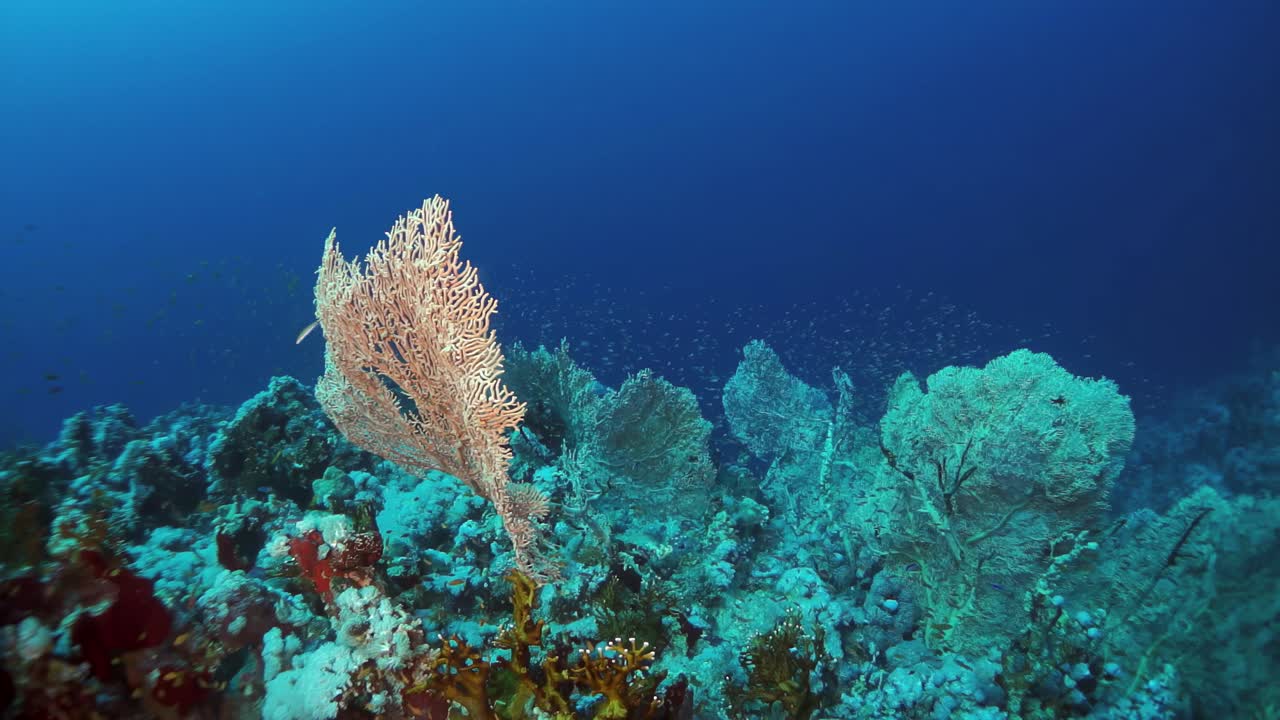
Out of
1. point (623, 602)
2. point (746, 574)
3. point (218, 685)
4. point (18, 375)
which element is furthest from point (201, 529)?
point (18, 375)

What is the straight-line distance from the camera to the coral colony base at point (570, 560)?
334 centimetres

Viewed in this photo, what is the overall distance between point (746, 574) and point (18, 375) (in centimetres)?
11299

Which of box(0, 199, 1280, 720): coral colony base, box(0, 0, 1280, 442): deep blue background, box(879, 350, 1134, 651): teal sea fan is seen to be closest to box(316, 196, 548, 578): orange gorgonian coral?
box(0, 199, 1280, 720): coral colony base

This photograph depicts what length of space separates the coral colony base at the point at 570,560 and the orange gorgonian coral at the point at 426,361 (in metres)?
0.03

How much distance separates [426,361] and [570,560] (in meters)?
2.33

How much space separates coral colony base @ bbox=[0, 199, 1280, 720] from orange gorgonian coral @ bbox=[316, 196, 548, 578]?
1.0 inches

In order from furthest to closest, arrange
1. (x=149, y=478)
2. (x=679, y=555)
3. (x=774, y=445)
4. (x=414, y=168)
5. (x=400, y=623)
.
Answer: (x=414, y=168) < (x=774, y=445) < (x=149, y=478) < (x=679, y=555) < (x=400, y=623)

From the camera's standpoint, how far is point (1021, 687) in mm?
5078

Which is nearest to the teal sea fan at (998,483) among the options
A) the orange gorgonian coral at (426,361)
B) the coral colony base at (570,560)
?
the coral colony base at (570,560)

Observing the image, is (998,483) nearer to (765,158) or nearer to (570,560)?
(570,560)

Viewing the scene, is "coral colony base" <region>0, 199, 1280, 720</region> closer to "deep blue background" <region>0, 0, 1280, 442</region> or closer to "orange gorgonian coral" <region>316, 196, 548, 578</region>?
"orange gorgonian coral" <region>316, 196, 548, 578</region>

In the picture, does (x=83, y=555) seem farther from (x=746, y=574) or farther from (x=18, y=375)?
(x=18, y=375)

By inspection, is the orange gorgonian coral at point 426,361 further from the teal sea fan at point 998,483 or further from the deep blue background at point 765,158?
the deep blue background at point 765,158

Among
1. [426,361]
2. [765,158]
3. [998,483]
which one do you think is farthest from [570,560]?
[765,158]
